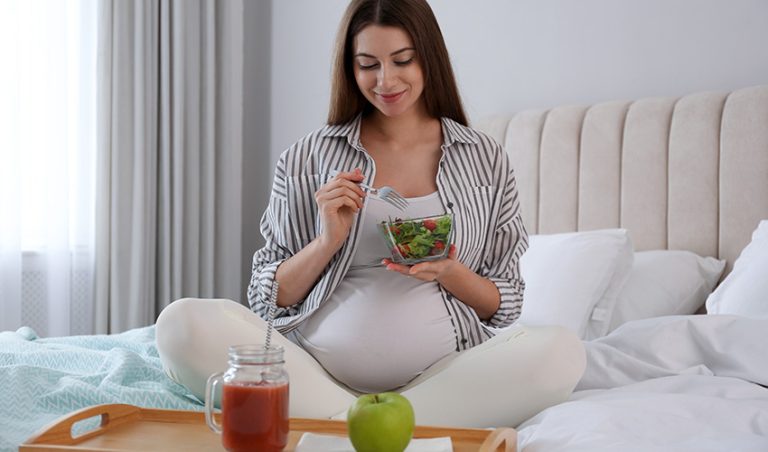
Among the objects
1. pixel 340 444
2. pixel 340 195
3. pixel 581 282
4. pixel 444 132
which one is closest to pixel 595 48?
pixel 581 282

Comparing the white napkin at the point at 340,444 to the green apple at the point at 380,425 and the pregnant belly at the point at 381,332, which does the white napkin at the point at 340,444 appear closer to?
the green apple at the point at 380,425

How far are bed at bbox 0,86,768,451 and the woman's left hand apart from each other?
0.33 metres

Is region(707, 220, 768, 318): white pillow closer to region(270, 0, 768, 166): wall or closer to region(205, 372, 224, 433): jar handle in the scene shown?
region(270, 0, 768, 166): wall

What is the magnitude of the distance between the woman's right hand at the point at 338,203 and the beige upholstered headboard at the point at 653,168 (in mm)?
1401

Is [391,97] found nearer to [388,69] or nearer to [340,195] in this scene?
[388,69]

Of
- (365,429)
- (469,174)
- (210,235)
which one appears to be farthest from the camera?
(210,235)

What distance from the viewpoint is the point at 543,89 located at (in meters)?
3.35

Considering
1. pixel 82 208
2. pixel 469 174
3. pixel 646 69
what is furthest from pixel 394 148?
pixel 82 208

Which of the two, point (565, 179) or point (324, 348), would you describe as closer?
point (324, 348)

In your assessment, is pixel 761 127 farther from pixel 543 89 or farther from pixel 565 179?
pixel 543 89

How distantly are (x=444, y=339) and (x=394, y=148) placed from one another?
0.47m

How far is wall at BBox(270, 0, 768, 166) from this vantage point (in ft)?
9.50

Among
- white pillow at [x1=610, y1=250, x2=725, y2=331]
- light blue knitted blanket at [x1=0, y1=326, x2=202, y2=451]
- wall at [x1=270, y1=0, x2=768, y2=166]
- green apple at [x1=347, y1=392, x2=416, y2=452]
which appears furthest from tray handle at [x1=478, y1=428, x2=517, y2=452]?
wall at [x1=270, y1=0, x2=768, y2=166]

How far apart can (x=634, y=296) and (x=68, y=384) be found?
1639 millimetres
